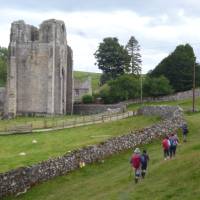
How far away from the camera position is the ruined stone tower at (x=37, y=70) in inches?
4038

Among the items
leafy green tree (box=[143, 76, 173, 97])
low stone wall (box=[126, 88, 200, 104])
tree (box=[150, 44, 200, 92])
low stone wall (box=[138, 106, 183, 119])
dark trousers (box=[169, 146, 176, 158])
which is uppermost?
tree (box=[150, 44, 200, 92])

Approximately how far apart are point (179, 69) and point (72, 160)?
7911 cm

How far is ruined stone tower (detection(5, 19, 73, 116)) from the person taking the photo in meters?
103

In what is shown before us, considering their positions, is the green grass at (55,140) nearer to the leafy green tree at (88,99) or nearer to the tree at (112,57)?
the leafy green tree at (88,99)

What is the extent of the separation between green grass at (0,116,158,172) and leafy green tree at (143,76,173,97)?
123ft

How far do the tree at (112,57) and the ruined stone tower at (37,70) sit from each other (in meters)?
29.5

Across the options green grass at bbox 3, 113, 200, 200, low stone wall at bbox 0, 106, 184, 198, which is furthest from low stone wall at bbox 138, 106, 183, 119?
green grass at bbox 3, 113, 200, 200

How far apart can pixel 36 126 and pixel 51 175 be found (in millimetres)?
36970

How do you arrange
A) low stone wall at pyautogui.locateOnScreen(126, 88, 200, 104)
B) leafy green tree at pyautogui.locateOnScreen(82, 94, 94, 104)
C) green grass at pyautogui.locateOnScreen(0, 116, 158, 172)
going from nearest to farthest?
1. green grass at pyautogui.locateOnScreen(0, 116, 158, 172)
2. low stone wall at pyautogui.locateOnScreen(126, 88, 200, 104)
3. leafy green tree at pyautogui.locateOnScreen(82, 94, 94, 104)

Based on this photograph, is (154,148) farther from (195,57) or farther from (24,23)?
(195,57)

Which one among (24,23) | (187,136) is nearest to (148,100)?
(24,23)

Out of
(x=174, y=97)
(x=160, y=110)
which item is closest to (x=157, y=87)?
(x=174, y=97)

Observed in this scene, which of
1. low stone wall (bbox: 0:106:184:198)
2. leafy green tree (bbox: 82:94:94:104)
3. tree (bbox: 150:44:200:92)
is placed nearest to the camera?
low stone wall (bbox: 0:106:184:198)

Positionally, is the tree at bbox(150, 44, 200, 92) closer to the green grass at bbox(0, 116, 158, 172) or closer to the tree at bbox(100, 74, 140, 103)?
the tree at bbox(100, 74, 140, 103)
